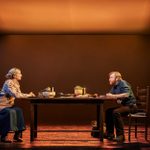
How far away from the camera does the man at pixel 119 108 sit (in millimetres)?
6371

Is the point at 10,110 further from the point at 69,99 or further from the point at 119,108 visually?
the point at 119,108

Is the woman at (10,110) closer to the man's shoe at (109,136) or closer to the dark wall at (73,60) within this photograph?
the man's shoe at (109,136)

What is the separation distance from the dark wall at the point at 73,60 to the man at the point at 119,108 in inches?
102

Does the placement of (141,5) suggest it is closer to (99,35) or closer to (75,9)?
(75,9)

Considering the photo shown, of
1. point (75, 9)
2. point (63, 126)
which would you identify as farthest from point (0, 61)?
point (75, 9)

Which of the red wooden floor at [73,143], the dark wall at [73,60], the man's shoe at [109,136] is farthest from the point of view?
the dark wall at [73,60]

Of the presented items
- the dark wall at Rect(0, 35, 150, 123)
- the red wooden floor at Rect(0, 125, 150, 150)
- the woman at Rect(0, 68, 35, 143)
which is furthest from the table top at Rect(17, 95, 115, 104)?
the dark wall at Rect(0, 35, 150, 123)

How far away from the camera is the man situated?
20.9ft

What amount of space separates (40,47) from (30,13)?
1.78 m

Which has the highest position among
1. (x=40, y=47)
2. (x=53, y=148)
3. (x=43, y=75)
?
(x=40, y=47)

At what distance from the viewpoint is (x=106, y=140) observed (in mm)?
6543

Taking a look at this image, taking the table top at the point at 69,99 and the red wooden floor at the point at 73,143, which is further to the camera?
the table top at the point at 69,99

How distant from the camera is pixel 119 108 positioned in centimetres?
646

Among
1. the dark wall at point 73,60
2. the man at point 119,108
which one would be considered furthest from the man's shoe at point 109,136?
the dark wall at point 73,60
